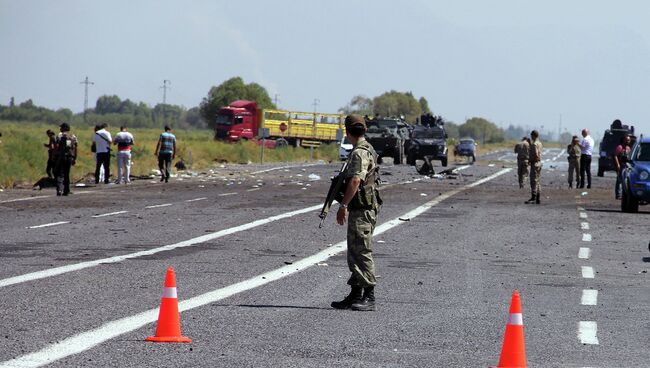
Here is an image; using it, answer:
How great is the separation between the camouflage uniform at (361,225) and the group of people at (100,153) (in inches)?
840

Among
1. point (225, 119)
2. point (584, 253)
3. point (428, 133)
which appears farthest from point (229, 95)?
point (584, 253)

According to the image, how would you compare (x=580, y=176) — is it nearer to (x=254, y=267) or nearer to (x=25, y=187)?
(x=25, y=187)

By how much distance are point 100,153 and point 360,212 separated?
28.0 m

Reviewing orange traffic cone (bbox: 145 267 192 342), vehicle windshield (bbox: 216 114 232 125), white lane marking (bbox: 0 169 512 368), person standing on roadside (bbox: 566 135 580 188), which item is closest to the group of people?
person standing on roadside (bbox: 566 135 580 188)

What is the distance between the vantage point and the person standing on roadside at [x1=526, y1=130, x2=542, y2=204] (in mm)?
32656

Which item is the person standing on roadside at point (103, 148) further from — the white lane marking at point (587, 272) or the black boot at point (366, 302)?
the black boot at point (366, 302)

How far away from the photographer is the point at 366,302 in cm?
1202

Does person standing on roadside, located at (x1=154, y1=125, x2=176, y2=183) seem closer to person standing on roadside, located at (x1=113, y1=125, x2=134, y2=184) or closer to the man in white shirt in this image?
person standing on roadside, located at (x1=113, y1=125, x2=134, y2=184)

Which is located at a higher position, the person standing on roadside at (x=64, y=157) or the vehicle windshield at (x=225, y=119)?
the vehicle windshield at (x=225, y=119)

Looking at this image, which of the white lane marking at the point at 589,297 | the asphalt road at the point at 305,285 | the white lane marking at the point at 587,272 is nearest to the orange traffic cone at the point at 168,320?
the asphalt road at the point at 305,285

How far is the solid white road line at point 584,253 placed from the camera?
61.8ft

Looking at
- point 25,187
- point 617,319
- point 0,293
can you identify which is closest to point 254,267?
point 0,293

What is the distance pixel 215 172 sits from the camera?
173 ft

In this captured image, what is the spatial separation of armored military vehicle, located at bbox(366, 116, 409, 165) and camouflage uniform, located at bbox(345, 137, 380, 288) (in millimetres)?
53615
